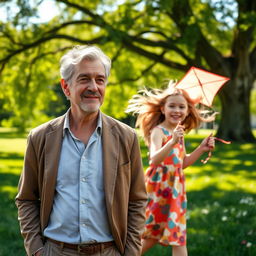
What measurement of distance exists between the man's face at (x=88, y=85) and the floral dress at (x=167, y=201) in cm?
219

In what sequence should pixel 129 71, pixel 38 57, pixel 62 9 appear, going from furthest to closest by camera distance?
1. pixel 129 71
2. pixel 62 9
3. pixel 38 57

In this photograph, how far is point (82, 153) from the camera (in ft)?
9.11

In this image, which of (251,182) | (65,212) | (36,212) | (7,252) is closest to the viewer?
(65,212)

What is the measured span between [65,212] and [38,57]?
19.4 metres

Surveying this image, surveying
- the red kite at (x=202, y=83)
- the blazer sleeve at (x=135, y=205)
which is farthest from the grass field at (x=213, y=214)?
the blazer sleeve at (x=135, y=205)

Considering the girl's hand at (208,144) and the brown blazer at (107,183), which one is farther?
the girl's hand at (208,144)

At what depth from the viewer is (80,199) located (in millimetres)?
2695

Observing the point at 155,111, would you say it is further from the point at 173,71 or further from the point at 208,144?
the point at 173,71

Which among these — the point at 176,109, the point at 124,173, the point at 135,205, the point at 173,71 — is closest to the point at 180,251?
the point at 176,109

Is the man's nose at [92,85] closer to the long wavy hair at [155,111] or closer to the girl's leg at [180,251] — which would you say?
the long wavy hair at [155,111]

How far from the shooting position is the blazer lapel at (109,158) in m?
2.72

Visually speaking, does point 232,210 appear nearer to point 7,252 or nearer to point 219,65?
point 7,252

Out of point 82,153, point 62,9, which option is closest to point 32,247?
point 82,153

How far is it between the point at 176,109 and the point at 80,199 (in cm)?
241
